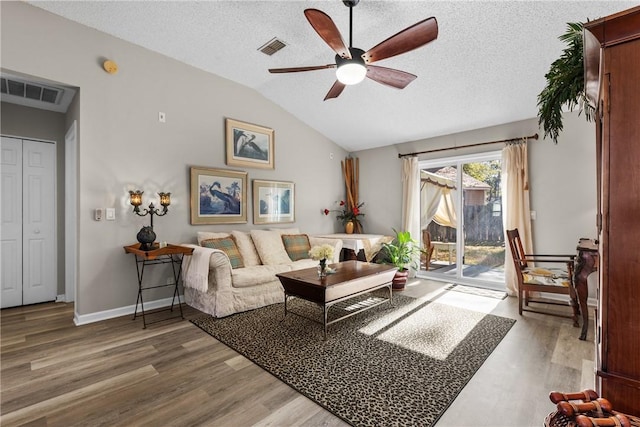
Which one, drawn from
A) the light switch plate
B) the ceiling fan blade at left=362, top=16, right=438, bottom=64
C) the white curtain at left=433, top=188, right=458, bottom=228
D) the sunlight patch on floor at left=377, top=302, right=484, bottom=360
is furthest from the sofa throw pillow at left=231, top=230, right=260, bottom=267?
the white curtain at left=433, top=188, right=458, bottom=228

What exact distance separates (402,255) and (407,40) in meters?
3.41

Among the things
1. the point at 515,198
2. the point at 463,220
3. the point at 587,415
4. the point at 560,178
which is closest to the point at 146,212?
the point at 587,415

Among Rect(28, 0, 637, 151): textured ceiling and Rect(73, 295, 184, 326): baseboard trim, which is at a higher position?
Rect(28, 0, 637, 151): textured ceiling

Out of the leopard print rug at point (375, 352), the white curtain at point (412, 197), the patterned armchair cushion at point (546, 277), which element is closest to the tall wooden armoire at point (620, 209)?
the leopard print rug at point (375, 352)

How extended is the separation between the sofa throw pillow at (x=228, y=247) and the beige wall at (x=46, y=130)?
2.18m

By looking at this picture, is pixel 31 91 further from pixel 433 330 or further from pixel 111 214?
pixel 433 330

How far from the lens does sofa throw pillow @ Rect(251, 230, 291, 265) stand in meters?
4.34

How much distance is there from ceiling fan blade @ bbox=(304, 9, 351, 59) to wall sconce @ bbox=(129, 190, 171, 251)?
264cm

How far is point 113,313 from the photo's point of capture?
3.56 m

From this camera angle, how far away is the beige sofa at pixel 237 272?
347 centimetres

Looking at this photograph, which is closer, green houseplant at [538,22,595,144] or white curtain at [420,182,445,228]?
green houseplant at [538,22,595,144]

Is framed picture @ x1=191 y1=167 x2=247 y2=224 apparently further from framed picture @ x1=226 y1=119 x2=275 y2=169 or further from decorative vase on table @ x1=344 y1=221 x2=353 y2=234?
decorative vase on table @ x1=344 y1=221 x2=353 y2=234

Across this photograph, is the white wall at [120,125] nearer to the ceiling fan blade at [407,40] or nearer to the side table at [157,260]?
the side table at [157,260]

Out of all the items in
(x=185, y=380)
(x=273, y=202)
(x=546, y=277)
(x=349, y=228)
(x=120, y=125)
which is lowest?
(x=185, y=380)
